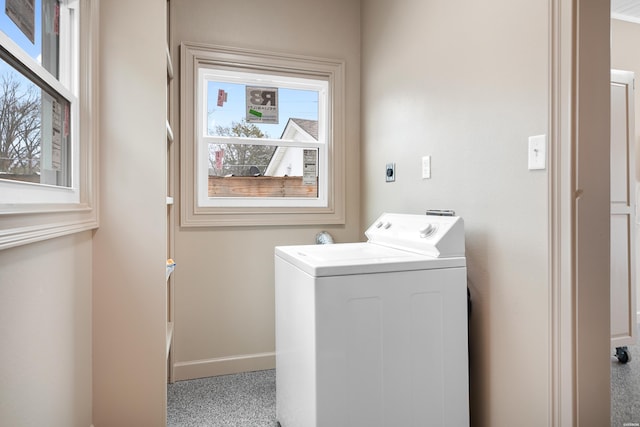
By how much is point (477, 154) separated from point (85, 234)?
1.59m

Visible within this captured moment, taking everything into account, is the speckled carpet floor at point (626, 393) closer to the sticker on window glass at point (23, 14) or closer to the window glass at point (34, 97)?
the window glass at point (34, 97)

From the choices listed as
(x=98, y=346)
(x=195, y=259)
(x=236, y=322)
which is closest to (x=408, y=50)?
(x=195, y=259)

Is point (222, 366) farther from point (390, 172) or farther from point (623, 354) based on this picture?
point (623, 354)

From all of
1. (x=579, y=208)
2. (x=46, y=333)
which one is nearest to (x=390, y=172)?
(x=579, y=208)

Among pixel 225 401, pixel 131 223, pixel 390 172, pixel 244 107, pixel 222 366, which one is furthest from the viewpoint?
pixel 244 107

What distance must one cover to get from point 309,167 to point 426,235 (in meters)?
1.29

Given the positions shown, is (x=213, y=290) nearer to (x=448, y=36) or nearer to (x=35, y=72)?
(x=35, y=72)

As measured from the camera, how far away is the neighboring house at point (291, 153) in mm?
2514

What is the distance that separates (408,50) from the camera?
2.01 meters

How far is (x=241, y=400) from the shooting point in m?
1.99

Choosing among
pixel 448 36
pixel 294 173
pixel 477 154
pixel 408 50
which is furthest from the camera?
pixel 294 173

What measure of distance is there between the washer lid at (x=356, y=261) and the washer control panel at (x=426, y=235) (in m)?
0.03

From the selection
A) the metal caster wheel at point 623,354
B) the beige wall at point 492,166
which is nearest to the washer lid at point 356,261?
the beige wall at point 492,166

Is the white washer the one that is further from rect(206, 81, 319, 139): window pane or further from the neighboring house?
rect(206, 81, 319, 139): window pane
